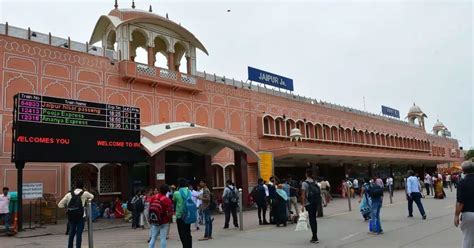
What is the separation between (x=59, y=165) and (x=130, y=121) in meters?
4.10

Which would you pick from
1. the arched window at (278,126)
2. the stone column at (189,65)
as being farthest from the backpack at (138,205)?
the arched window at (278,126)

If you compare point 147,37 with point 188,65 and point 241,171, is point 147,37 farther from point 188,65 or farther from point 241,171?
point 241,171

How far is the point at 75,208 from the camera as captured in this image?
9.51 m

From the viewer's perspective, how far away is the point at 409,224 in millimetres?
13117

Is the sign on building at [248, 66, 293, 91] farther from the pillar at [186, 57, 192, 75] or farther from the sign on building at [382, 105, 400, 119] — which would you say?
the sign on building at [382, 105, 400, 119]

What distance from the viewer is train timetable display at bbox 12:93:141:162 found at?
46.8 ft

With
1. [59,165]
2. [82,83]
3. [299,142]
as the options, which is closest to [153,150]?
[59,165]

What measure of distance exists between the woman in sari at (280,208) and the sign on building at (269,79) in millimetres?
18453

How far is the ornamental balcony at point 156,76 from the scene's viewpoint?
22172 millimetres

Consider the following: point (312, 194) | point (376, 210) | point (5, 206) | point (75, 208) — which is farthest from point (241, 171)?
point (75, 208)

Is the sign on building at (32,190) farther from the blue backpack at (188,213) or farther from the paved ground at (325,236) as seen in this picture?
the blue backpack at (188,213)

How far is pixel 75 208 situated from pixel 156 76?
14706mm

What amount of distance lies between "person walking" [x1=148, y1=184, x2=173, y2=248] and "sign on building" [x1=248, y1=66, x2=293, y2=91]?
23.9 metres

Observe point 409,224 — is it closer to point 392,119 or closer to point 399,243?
point 399,243
